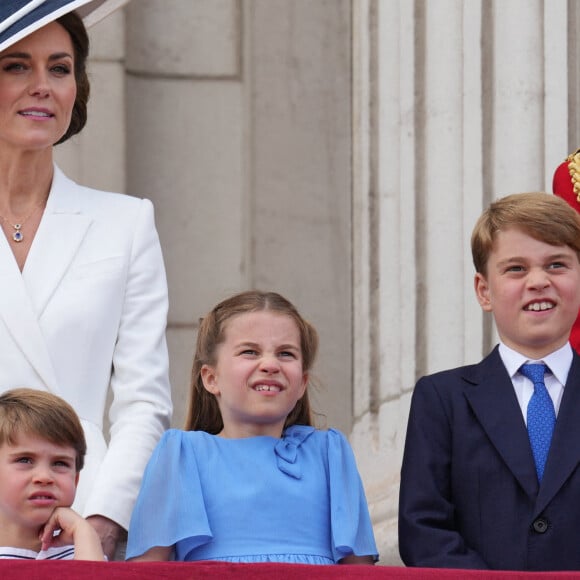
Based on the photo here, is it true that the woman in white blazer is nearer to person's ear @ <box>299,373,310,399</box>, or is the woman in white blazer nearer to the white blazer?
the white blazer

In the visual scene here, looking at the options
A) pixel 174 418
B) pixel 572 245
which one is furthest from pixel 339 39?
pixel 572 245

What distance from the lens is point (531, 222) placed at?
371 cm

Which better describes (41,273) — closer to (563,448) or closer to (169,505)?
(169,505)

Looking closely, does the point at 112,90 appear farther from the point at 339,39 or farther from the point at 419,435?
the point at 419,435

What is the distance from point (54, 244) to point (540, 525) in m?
1.01

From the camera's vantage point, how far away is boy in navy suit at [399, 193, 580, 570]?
11.6ft

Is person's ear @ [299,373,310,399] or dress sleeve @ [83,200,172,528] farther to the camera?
person's ear @ [299,373,310,399]

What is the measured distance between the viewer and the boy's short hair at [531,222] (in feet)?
12.1

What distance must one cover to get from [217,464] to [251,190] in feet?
7.53

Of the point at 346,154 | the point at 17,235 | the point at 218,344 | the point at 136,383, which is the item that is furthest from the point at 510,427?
the point at 346,154

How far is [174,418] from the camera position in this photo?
5617 millimetres

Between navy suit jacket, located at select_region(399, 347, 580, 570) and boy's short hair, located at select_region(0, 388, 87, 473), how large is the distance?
61 cm

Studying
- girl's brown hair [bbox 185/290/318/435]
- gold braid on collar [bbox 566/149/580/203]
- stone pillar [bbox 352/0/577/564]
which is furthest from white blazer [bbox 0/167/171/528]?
stone pillar [bbox 352/0/577/564]

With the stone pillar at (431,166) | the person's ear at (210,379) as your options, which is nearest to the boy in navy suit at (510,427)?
the person's ear at (210,379)
